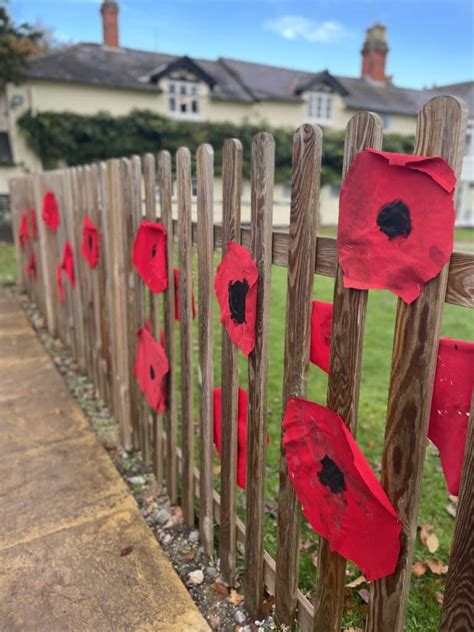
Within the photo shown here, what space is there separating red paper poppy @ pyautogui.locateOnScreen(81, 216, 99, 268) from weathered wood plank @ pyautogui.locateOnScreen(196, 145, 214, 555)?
60.0 inches

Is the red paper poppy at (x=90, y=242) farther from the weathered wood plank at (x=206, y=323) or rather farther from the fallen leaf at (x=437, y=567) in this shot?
the fallen leaf at (x=437, y=567)

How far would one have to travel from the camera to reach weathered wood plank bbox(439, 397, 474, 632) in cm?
104

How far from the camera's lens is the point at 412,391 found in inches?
44.3

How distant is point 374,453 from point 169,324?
179 centimetres

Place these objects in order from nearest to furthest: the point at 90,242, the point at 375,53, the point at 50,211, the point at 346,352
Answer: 1. the point at 346,352
2. the point at 90,242
3. the point at 50,211
4. the point at 375,53

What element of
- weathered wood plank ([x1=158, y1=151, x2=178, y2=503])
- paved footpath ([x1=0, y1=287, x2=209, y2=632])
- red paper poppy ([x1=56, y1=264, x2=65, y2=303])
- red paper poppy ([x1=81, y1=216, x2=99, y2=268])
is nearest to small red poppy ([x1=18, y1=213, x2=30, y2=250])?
red paper poppy ([x1=56, y1=264, x2=65, y2=303])

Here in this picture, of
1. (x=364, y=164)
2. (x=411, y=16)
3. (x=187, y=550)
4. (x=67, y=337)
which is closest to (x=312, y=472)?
(x=364, y=164)

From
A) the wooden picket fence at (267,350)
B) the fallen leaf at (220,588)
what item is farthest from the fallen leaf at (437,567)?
the fallen leaf at (220,588)

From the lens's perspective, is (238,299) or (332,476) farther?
(238,299)

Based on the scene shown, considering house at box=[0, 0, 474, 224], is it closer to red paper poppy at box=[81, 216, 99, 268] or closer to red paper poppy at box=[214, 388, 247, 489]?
red paper poppy at box=[81, 216, 99, 268]

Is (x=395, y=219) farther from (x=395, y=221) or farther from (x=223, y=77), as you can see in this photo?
(x=223, y=77)

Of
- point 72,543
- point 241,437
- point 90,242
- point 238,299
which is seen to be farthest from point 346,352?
point 90,242

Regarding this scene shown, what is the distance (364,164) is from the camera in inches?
42.6

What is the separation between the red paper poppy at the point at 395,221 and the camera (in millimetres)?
980
